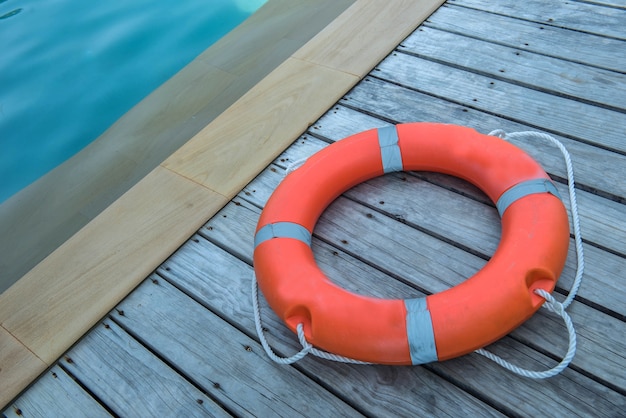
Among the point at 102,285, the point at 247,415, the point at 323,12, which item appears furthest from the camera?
the point at 323,12

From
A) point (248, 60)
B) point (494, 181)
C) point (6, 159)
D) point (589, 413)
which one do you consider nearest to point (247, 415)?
point (589, 413)

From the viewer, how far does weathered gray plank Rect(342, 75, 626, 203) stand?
1.43m

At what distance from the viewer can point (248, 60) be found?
2910mm

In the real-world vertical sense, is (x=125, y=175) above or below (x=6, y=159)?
above

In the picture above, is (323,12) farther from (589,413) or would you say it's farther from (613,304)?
(589,413)

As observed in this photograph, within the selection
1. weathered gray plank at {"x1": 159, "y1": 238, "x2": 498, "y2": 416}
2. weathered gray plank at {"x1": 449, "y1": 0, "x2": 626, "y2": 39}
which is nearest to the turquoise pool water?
weathered gray plank at {"x1": 159, "y1": 238, "x2": 498, "y2": 416}

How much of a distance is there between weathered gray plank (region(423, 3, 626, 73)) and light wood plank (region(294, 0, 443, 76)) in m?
0.08

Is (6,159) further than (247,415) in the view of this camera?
Yes

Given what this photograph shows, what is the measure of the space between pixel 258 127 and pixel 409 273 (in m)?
0.77

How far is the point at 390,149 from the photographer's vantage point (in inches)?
57.3

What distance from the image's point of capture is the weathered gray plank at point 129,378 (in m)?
1.21

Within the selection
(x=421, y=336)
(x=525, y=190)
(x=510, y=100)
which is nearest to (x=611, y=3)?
(x=510, y=100)

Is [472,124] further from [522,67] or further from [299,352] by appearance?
[299,352]

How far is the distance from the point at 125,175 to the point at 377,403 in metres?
1.72
